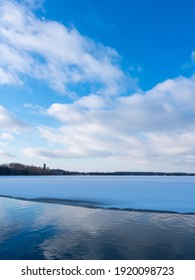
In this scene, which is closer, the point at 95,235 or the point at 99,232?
the point at 95,235

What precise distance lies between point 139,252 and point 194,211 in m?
A: 7.64

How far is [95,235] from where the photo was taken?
9453 millimetres

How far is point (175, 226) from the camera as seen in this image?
1098 centimetres

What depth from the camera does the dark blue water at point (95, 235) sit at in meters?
7.58

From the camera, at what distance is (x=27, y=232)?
9977 mm

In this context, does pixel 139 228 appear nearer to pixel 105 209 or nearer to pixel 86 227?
pixel 86 227

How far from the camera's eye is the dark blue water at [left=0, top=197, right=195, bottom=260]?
758 centimetres
